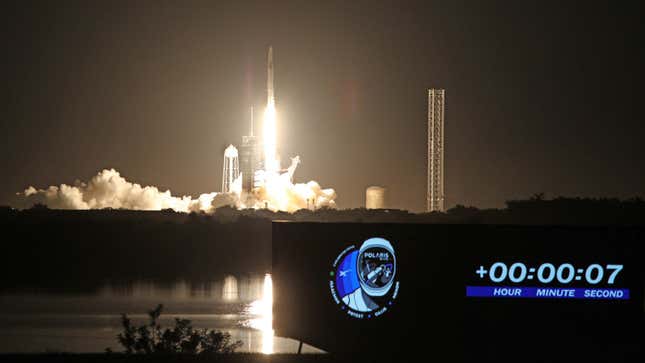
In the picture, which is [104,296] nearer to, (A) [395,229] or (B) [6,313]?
(B) [6,313]

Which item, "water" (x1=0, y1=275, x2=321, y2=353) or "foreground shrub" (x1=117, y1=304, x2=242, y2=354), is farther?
"water" (x1=0, y1=275, x2=321, y2=353)

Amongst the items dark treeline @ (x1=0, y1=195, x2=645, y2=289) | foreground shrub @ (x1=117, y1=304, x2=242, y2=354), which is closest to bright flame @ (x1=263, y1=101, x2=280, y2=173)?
dark treeline @ (x1=0, y1=195, x2=645, y2=289)

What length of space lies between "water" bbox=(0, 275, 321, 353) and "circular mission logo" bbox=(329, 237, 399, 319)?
14.9 meters

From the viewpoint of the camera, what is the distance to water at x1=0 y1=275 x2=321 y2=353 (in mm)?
33344

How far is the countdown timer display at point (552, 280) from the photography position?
497 inches

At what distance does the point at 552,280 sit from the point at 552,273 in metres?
0.08

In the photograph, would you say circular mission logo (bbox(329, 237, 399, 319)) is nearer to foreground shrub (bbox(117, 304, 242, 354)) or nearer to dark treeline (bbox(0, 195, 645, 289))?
foreground shrub (bbox(117, 304, 242, 354))

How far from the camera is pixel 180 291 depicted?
6253cm

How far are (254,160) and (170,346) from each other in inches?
4181

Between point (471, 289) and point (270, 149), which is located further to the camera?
point (270, 149)

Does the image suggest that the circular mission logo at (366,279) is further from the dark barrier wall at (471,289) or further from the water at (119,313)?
the water at (119,313)

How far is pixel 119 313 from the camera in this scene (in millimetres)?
47875

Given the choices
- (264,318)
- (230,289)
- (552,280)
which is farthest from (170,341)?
(230,289)

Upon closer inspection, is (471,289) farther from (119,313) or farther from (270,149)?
(270,149)
